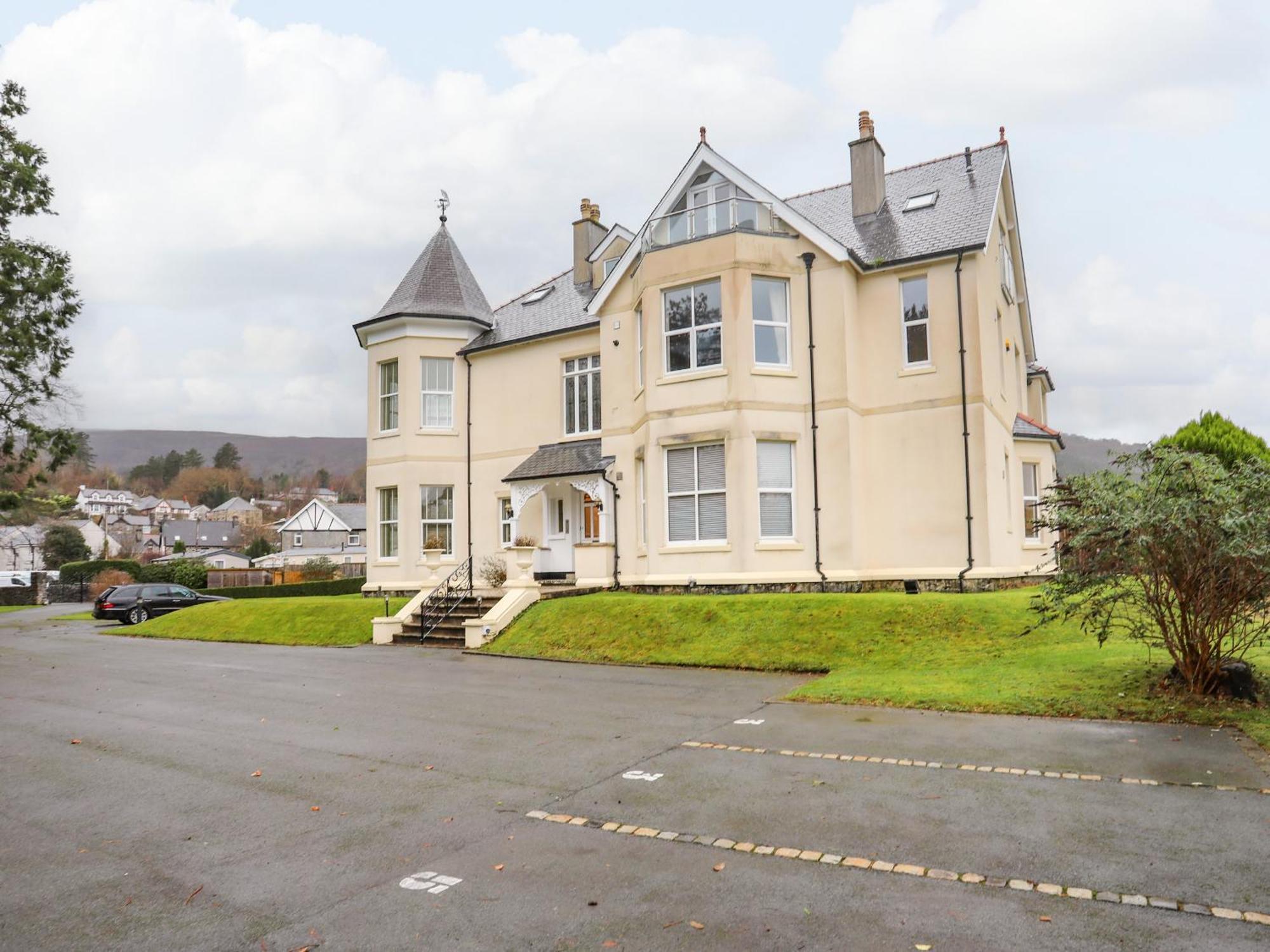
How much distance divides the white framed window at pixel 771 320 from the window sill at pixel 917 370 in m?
2.47

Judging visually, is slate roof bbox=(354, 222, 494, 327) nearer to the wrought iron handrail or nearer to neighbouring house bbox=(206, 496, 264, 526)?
the wrought iron handrail

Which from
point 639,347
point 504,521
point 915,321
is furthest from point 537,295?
point 915,321

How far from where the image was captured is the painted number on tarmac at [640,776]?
7156 millimetres

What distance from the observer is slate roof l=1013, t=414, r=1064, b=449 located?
22734 millimetres

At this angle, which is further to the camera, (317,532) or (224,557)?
(224,557)

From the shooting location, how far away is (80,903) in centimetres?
479

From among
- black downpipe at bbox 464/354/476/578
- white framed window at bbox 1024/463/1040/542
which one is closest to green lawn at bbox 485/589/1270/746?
white framed window at bbox 1024/463/1040/542

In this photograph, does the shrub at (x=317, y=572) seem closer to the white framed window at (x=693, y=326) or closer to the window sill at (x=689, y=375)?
the window sill at (x=689, y=375)

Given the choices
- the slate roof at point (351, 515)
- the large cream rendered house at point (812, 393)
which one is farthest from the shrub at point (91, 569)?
the slate roof at point (351, 515)

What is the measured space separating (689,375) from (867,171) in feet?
24.5

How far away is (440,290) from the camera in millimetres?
26406

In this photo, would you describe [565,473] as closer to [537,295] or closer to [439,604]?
[439,604]

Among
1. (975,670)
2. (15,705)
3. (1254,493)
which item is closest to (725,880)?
(1254,493)

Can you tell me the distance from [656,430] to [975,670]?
8.93 meters
